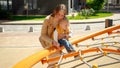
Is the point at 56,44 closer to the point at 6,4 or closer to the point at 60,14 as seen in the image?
the point at 60,14

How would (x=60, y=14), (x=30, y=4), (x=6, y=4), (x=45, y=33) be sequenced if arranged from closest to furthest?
1. (x=60, y=14)
2. (x=45, y=33)
3. (x=30, y=4)
4. (x=6, y=4)

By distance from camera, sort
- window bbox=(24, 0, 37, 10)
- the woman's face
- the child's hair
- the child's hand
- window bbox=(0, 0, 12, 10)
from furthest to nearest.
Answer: window bbox=(0, 0, 12, 10) → window bbox=(24, 0, 37, 10) → the child's hair → the child's hand → the woman's face

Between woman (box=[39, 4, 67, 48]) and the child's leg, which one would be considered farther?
the child's leg

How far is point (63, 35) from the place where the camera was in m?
5.73

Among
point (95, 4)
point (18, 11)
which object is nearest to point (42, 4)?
point (18, 11)

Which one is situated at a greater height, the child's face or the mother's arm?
the child's face

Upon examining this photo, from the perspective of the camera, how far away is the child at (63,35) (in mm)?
5609

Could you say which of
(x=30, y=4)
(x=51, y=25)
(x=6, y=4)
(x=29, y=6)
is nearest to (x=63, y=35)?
(x=51, y=25)

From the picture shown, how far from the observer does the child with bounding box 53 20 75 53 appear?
18.4 feet

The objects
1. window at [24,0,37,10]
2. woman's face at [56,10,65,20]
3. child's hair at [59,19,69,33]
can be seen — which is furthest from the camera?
window at [24,0,37,10]

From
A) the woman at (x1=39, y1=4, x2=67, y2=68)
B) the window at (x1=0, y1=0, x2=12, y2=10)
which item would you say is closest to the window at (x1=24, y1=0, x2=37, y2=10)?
the window at (x1=0, y1=0, x2=12, y2=10)

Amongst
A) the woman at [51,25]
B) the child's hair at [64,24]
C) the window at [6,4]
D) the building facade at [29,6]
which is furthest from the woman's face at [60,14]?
the window at [6,4]

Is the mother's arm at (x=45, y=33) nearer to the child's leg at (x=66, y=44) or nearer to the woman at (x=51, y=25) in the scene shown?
the woman at (x=51, y=25)

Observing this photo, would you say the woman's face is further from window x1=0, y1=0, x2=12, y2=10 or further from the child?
window x1=0, y1=0, x2=12, y2=10
